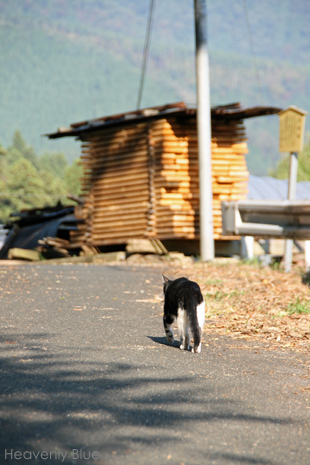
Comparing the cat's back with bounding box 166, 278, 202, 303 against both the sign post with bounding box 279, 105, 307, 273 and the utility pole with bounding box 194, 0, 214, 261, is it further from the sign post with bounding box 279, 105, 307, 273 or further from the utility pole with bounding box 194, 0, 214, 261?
the utility pole with bounding box 194, 0, 214, 261

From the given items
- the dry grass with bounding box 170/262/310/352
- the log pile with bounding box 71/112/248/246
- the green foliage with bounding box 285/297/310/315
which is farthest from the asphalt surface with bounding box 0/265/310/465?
the log pile with bounding box 71/112/248/246

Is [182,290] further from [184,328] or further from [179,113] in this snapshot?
[179,113]

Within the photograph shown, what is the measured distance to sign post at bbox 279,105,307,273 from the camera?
10688 millimetres

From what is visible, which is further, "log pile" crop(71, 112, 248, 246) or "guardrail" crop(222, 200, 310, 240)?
"log pile" crop(71, 112, 248, 246)

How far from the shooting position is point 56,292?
25.6ft

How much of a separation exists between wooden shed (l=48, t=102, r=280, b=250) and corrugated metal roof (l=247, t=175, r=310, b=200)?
7701 mm

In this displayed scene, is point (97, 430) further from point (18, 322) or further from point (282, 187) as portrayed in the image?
point (282, 187)

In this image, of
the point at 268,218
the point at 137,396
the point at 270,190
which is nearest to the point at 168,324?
the point at 137,396

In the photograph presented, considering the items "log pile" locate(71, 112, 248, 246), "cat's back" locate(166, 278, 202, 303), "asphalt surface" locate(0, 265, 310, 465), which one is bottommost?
"asphalt surface" locate(0, 265, 310, 465)

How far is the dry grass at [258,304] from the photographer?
6.02 meters

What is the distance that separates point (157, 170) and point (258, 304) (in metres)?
8.49

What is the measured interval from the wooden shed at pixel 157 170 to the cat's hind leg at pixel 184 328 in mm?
9702

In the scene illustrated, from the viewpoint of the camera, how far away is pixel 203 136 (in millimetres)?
13070

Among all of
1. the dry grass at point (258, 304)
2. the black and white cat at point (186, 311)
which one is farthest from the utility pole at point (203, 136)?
the black and white cat at point (186, 311)
